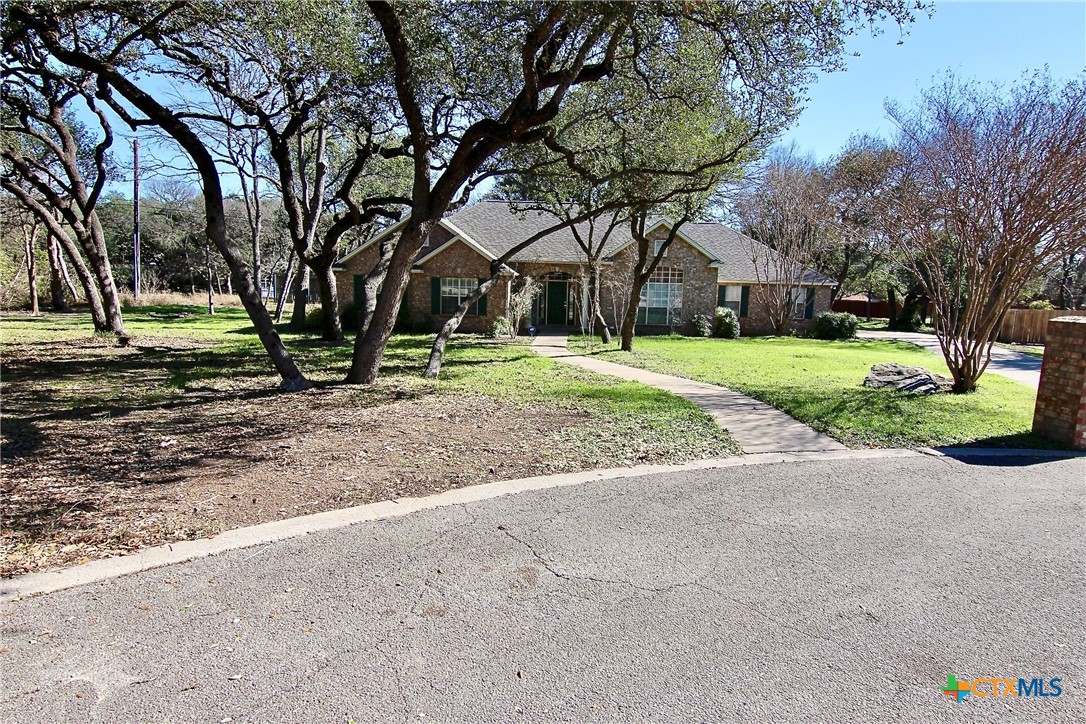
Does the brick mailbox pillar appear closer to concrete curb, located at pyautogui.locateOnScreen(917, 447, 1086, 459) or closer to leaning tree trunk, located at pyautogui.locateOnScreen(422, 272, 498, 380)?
concrete curb, located at pyautogui.locateOnScreen(917, 447, 1086, 459)

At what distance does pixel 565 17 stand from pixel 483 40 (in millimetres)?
1827

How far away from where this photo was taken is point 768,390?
10.6m

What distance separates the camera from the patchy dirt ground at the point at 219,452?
4.25 meters

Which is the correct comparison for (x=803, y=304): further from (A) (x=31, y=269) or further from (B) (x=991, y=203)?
(A) (x=31, y=269)

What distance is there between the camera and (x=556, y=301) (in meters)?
26.4

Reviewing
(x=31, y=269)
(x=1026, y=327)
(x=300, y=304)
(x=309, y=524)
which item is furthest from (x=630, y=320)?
(x=31, y=269)

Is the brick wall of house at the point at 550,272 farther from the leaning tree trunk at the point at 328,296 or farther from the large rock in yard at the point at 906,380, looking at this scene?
the large rock in yard at the point at 906,380

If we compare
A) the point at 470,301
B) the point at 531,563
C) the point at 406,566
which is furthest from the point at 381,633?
the point at 470,301

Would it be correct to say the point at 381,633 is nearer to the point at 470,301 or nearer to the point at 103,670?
the point at 103,670

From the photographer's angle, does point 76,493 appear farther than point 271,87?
No

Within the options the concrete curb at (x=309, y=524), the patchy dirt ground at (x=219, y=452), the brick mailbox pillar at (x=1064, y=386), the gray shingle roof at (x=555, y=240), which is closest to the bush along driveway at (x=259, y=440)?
the patchy dirt ground at (x=219, y=452)

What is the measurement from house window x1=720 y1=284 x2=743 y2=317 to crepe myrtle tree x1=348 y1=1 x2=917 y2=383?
55.5 feet

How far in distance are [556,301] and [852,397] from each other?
1732cm

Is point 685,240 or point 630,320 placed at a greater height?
point 685,240
